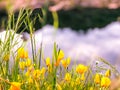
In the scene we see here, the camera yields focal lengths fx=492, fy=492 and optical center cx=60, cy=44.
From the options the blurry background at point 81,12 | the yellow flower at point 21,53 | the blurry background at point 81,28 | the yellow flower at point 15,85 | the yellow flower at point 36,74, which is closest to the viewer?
the yellow flower at point 15,85

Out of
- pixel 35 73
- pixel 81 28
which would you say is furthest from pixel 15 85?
pixel 81 28

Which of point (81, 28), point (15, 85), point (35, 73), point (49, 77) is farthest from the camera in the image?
point (81, 28)

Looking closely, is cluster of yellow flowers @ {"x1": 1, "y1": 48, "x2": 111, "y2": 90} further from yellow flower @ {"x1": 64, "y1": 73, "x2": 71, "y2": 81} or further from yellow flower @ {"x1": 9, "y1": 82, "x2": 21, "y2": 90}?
yellow flower @ {"x1": 9, "y1": 82, "x2": 21, "y2": 90}

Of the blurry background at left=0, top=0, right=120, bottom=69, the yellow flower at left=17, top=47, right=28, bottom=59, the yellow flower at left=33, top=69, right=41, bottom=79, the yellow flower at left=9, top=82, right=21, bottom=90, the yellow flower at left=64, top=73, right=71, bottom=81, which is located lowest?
the blurry background at left=0, top=0, right=120, bottom=69

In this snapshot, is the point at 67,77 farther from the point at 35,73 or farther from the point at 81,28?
the point at 81,28

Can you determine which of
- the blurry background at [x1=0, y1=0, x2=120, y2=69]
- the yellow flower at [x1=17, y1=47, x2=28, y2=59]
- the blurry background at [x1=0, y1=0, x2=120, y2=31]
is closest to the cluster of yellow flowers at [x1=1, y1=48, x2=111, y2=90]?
the yellow flower at [x1=17, y1=47, x2=28, y2=59]

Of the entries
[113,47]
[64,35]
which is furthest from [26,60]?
[64,35]

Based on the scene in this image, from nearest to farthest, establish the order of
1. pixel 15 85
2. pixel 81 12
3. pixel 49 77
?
pixel 15 85, pixel 49 77, pixel 81 12

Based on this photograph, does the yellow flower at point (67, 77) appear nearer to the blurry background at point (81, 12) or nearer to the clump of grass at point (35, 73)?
the clump of grass at point (35, 73)

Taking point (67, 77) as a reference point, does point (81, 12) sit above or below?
below

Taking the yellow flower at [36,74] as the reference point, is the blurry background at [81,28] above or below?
below

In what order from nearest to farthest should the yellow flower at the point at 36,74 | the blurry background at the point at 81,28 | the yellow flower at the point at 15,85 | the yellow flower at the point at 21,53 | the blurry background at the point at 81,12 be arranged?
the yellow flower at the point at 15,85, the yellow flower at the point at 36,74, the yellow flower at the point at 21,53, the blurry background at the point at 81,28, the blurry background at the point at 81,12

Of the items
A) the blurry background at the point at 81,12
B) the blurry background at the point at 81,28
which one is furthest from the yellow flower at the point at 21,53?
the blurry background at the point at 81,12

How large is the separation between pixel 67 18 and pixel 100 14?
1336 millimetres
